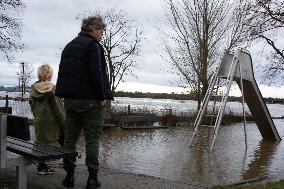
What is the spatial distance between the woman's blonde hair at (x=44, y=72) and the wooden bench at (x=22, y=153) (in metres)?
1.44

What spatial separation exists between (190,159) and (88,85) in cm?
535

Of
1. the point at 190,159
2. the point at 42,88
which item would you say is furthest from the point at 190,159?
the point at 42,88

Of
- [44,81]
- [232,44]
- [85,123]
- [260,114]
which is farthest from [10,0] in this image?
[85,123]

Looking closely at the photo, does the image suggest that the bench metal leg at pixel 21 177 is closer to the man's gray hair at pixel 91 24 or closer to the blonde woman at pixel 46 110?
the blonde woman at pixel 46 110

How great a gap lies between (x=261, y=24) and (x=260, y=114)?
350 cm

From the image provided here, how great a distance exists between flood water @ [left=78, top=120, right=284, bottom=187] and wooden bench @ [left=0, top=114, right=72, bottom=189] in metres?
2.87

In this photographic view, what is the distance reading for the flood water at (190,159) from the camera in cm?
893

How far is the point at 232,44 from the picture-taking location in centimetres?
2833

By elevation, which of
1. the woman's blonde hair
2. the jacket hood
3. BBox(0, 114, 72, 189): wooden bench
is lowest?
BBox(0, 114, 72, 189): wooden bench

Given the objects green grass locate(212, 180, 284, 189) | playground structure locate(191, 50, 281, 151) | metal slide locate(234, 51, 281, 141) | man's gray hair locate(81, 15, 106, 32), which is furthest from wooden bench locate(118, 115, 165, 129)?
man's gray hair locate(81, 15, 106, 32)

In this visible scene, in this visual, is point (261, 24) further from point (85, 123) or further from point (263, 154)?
point (85, 123)

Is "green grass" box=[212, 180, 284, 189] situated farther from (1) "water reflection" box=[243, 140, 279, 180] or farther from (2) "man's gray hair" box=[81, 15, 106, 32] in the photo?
(2) "man's gray hair" box=[81, 15, 106, 32]

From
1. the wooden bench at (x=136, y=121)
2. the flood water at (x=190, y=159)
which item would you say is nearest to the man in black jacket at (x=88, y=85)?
the flood water at (x=190, y=159)

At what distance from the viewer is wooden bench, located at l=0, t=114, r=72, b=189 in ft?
18.3
